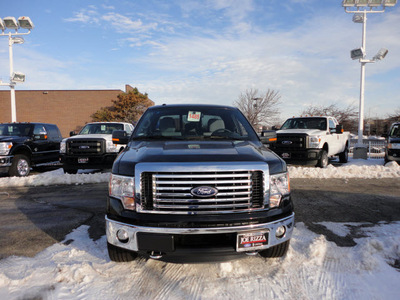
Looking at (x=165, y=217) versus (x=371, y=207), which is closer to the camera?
(x=165, y=217)

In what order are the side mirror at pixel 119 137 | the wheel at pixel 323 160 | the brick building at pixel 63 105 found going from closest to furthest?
the side mirror at pixel 119 137
the wheel at pixel 323 160
the brick building at pixel 63 105

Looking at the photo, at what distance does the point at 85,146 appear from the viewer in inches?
360

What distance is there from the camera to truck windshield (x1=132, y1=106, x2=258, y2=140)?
12.4 feet

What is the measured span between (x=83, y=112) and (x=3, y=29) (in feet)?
56.1

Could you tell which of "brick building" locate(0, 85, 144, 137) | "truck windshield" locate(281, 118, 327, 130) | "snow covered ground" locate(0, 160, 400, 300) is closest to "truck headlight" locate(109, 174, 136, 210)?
"snow covered ground" locate(0, 160, 400, 300)

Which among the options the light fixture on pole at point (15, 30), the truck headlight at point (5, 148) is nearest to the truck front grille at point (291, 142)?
the truck headlight at point (5, 148)

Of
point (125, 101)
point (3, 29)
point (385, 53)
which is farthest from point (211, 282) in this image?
point (125, 101)

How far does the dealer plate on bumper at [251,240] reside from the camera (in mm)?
2473

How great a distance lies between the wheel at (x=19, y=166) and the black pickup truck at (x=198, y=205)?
7.98 metres

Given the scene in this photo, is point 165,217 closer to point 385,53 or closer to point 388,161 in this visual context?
point 388,161

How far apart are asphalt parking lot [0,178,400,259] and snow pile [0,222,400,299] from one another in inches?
17.4

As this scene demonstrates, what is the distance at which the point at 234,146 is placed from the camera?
10.3 ft

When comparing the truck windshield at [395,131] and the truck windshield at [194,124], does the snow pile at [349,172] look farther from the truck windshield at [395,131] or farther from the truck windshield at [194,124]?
the truck windshield at [194,124]

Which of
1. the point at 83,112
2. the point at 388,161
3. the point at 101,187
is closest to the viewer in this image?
the point at 101,187
